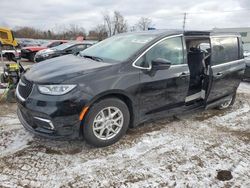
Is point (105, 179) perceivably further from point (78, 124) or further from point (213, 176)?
point (213, 176)

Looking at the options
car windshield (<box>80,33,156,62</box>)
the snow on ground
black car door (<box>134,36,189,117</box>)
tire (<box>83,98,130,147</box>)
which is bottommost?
the snow on ground

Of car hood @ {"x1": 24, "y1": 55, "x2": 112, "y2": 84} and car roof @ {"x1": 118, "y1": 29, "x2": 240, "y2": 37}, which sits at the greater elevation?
car roof @ {"x1": 118, "y1": 29, "x2": 240, "y2": 37}

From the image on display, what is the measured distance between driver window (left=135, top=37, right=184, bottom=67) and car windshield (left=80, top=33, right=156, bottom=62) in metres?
0.17

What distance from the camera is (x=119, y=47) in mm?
3861

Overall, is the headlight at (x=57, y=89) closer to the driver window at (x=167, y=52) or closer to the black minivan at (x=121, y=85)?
the black minivan at (x=121, y=85)

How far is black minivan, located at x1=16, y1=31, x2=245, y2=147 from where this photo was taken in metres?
2.88

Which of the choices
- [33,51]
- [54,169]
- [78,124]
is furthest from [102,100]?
[33,51]

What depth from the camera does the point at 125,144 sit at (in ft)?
11.2

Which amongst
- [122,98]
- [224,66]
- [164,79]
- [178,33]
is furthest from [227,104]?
[122,98]

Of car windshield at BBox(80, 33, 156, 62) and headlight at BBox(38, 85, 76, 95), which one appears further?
car windshield at BBox(80, 33, 156, 62)

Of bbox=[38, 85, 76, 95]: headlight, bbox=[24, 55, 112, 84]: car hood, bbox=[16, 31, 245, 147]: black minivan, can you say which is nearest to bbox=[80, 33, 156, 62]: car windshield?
bbox=[16, 31, 245, 147]: black minivan

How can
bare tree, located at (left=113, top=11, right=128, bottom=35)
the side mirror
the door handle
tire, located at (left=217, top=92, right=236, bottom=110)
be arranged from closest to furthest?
the side mirror, the door handle, tire, located at (left=217, top=92, right=236, bottom=110), bare tree, located at (left=113, top=11, right=128, bottom=35)

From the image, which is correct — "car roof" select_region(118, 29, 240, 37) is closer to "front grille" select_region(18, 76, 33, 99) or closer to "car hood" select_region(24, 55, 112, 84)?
"car hood" select_region(24, 55, 112, 84)

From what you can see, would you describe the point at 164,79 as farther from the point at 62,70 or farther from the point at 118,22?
the point at 118,22
